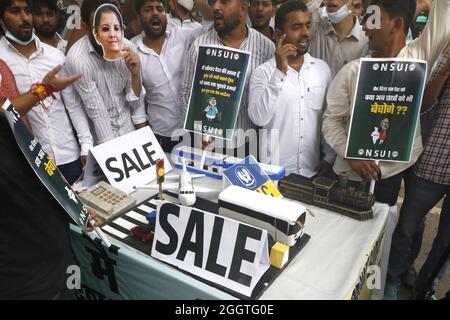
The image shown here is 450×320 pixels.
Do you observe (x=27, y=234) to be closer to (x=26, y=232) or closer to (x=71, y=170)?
(x=26, y=232)


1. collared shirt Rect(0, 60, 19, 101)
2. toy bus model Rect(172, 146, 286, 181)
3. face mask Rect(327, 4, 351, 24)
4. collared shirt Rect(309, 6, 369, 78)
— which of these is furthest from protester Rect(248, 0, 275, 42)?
collared shirt Rect(0, 60, 19, 101)

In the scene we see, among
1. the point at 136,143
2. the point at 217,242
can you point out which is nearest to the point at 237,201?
the point at 217,242

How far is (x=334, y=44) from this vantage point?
2529mm

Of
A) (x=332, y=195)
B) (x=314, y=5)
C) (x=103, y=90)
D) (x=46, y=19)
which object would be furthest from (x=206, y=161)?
(x=46, y=19)

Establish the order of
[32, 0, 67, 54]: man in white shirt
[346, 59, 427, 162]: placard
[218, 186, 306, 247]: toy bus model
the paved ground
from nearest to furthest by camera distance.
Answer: [218, 186, 306, 247]: toy bus model < [346, 59, 427, 162]: placard < the paved ground < [32, 0, 67, 54]: man in white shirt

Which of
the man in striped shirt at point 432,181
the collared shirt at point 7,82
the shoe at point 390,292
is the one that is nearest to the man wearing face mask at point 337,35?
the man in striped shirt at point 432,181

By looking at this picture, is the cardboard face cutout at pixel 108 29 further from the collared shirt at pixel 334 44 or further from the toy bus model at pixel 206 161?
the collared shirt at pixel 334 44

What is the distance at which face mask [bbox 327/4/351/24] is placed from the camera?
2434mm

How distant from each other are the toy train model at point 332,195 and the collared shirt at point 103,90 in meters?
1.36

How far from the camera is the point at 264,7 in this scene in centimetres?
293

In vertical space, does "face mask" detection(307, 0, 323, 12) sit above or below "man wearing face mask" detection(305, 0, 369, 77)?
above

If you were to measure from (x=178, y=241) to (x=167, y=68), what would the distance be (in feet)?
5.71

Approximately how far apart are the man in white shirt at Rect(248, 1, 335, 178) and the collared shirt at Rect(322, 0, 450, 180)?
0.53 ft

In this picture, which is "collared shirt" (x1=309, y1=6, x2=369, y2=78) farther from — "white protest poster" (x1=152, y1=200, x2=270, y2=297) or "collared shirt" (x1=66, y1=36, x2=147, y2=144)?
"white protest poster" (x1=152, y1=200, x2=270, y2=297)
